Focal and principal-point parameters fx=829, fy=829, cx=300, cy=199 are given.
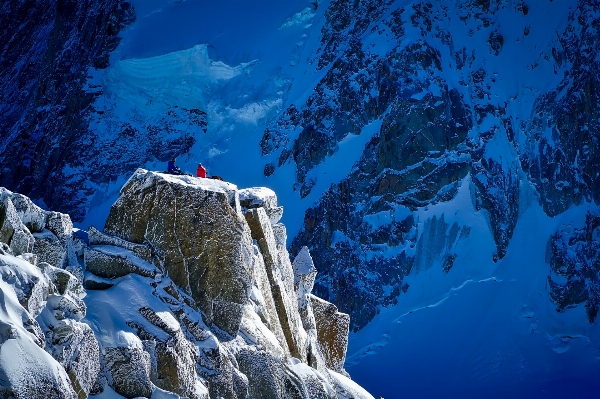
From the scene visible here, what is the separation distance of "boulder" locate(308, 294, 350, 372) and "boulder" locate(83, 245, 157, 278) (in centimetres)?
979

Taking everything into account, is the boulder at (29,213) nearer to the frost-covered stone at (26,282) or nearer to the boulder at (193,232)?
the boulder at (193,232)

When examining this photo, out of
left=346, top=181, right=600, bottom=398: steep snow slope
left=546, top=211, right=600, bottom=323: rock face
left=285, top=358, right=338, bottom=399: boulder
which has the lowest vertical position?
left=285, top=358, right=338, bottom=399: boulder

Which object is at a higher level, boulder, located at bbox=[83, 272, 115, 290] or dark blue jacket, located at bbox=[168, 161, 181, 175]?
dark blue jacket, located at bbox=[168, 161, 181, 175]

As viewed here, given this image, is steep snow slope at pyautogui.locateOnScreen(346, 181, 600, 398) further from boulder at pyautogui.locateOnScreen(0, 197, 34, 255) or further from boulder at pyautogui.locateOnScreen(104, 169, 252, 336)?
boulder at pyautogui.locateOnScreen(0, 197, 34, 255)

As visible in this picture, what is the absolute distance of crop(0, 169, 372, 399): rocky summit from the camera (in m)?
12.5

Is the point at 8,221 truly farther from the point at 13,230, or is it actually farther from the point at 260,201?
the point at 260,201

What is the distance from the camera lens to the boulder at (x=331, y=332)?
25281 millimetres

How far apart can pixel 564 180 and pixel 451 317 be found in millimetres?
18329

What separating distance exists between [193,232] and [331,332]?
938cm

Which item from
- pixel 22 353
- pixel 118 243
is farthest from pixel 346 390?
pixel 22 353

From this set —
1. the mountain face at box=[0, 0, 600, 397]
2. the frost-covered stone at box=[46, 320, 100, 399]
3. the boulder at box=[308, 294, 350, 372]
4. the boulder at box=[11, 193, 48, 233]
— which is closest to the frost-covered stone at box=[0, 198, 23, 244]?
the boulder at box=[11, 193, 48, 233]

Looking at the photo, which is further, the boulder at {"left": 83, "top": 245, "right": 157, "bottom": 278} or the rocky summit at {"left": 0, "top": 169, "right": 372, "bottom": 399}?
the boulder at {"left": 83, "top": 245, "right": 157, "bottom": 278}

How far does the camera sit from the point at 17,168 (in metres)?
74.0

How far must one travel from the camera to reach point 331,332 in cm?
2569
